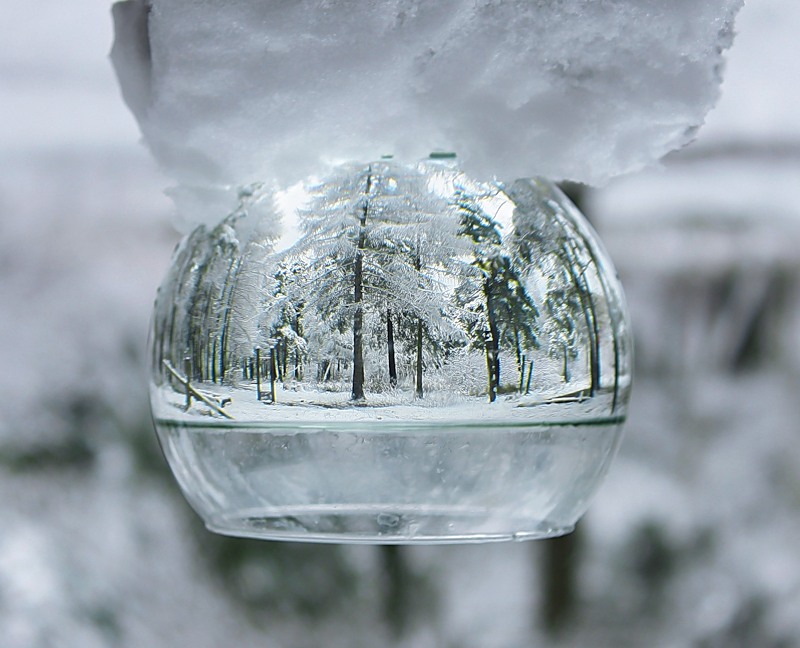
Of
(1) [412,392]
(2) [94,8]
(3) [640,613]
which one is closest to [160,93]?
(1) [412,392]

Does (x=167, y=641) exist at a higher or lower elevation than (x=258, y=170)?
lower

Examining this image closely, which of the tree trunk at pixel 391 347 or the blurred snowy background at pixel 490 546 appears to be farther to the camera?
the blurred snowy background at pixel 490 546

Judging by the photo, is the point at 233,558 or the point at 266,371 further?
the point at 233,558

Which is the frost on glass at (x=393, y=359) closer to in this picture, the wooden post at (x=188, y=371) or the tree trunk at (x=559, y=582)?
the wooden post at (x=188, y=371)

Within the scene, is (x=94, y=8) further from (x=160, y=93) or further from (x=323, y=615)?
(x=160, y=93)

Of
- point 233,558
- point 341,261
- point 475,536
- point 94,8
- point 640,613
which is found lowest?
point 640,613

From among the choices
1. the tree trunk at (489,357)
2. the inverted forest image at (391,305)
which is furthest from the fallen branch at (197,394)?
the tree trunk at (489,357)
